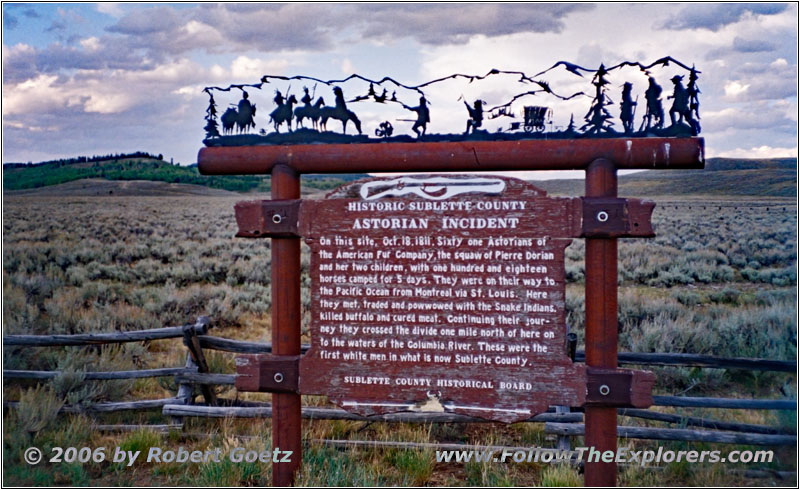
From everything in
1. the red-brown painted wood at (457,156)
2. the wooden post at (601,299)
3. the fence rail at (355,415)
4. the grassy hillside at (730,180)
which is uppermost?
the grassy hillside at (730,180)

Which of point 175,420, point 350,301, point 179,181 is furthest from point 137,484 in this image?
point 179,181

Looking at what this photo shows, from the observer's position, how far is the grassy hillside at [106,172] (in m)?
13.8

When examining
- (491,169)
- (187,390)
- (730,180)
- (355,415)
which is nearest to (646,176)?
(730,180)

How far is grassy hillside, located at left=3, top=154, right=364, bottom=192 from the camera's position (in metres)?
13.8

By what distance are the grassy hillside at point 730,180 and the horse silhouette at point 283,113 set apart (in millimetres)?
10854

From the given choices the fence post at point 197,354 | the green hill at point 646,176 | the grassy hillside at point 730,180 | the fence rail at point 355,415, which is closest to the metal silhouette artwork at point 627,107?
the fence rail at point 355,415

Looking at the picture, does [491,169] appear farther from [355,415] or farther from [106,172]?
[106,172]

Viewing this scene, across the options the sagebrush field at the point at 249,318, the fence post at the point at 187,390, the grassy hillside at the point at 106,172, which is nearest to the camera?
the sagebrush field at the point at 249,318

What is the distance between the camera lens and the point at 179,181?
18.8m

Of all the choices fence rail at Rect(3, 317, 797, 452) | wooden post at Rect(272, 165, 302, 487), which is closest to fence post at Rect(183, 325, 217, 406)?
fence rail at Rect(3, 317, 797, 452)

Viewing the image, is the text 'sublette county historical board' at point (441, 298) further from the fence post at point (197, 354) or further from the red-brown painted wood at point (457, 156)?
the fence post at point (197, 354)

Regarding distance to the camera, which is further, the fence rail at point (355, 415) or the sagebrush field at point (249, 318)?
the fence rail at point (355, 415)

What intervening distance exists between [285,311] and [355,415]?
1897mm

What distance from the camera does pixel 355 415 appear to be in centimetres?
554
